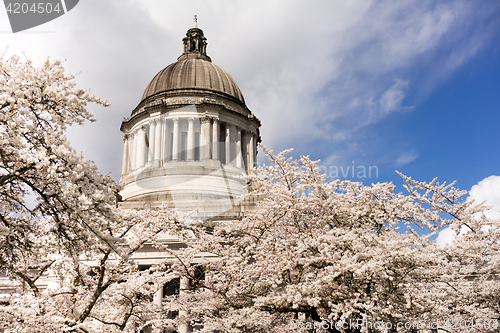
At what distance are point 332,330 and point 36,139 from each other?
32.1 feet

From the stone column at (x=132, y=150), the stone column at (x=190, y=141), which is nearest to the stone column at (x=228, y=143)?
the stone column at (x=190, y=141)

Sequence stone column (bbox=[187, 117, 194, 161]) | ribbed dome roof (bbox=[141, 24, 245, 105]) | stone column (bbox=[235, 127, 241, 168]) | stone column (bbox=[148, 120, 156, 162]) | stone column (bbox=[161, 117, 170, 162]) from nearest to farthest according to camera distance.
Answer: stone column (bbox=[187, 117, 194, 161]), stone column (bbox=[161, 117, 170, 162]), stone column (bbox=[148, 120, 156, 162]), stone column (bbox=[235, 127, 241, 168]), ribbed dome roof (bbox=[141, 24, 245, 105])

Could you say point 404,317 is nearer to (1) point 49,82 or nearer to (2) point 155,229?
(2) point 155,229

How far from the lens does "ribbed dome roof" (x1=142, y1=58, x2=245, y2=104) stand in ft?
151

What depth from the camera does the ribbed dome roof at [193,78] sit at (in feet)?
151

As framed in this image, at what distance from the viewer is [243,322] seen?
604 inches

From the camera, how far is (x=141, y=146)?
45.1 m

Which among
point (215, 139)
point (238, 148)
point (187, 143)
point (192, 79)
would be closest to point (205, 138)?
point (215, 139)

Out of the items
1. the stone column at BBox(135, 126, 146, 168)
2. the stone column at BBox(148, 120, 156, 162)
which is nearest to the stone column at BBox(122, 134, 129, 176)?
the stone column at BBox(135, 126, 146, 168)

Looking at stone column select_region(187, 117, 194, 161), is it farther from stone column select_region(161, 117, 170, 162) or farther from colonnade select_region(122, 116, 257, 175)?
stone column select_region(161, 117, 170, 162)

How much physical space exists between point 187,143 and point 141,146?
19.4 feet

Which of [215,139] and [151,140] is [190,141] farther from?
[151,140]

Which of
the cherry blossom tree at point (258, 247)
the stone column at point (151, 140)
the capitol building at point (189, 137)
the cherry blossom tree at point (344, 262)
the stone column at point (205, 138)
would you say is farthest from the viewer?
the stone column at point (151, 140)

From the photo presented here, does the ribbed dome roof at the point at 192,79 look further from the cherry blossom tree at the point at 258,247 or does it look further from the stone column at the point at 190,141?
the cherry blossom tree at the point at 258,247
